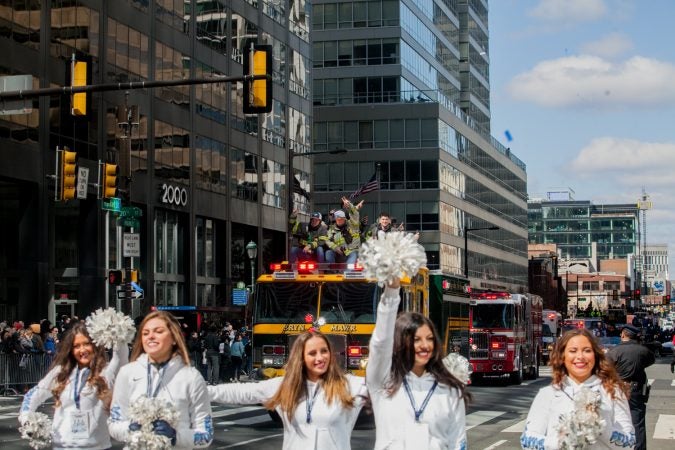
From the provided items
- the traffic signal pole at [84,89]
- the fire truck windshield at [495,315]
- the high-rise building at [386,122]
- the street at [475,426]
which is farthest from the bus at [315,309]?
the high-rise building at [386,122]

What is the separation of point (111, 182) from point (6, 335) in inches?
252

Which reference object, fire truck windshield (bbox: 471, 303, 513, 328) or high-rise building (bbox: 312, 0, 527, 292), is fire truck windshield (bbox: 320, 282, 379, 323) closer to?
fire truck windshield (bbox: 471, 303, 513, 328)

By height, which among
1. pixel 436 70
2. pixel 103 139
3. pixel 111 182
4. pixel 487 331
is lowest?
pixel 487 331

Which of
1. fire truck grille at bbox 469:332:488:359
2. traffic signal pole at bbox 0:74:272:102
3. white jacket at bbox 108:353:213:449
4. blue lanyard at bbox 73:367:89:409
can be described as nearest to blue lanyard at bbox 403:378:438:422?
white jacket at bbox 108:353:213:449

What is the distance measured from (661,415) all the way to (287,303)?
7.87 m

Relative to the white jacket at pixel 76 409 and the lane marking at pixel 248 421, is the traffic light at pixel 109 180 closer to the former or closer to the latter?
the lane marking at pixel 248 421

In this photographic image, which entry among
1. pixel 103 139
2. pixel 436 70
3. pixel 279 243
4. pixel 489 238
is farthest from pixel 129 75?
pixel 489 238

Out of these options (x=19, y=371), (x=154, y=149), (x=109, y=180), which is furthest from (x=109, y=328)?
(x=154, y=149)

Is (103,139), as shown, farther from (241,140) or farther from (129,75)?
(241,140)

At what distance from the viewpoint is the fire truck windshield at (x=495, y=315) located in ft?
117

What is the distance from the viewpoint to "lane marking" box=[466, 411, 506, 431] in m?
21.4

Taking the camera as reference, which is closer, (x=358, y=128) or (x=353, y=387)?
(x=353, y=387)

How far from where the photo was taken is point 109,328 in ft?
25.4

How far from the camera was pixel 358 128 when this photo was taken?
78000 millimetres
